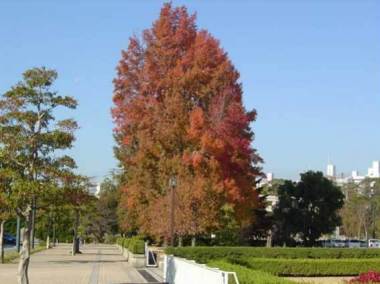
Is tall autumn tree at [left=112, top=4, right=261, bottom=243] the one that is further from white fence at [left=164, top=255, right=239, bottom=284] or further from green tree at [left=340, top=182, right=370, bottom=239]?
green tree at [left=340, top=182, right=370, bottom=239]

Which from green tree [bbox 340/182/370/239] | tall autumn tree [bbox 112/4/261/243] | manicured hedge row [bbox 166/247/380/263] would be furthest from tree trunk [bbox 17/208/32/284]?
green tree [bbox 340/182/370/239]

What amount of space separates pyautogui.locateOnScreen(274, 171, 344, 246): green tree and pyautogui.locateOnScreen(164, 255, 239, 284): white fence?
1481 inches

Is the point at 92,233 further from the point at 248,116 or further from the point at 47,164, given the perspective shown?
the point at 47,164

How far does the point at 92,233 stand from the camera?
307 ft

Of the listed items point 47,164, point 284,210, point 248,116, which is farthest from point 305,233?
point 47,164

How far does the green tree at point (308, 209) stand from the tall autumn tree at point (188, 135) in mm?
16775

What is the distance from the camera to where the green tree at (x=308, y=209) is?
61156 millimetres

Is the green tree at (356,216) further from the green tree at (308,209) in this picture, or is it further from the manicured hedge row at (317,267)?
the manicured hedge row at (317,267)

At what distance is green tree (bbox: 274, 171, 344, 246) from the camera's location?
2408 inches

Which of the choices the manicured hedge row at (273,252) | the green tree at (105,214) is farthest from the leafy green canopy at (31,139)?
the green tree at (105,214)

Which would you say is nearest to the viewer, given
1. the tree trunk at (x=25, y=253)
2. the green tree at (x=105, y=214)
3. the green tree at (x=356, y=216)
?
the tree trunk at (x=25, y=253)

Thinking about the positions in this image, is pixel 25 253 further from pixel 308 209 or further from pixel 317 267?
pixel 308 209

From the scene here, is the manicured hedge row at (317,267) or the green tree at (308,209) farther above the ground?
the green tree at (308,209)

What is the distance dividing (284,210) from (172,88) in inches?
931
